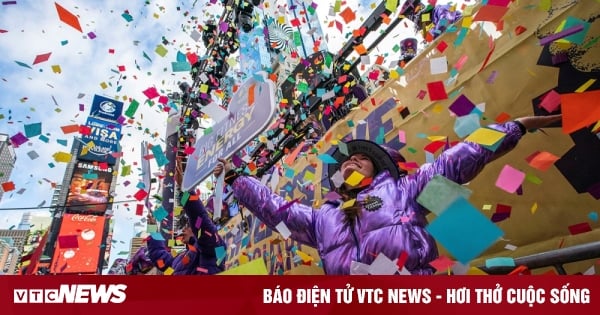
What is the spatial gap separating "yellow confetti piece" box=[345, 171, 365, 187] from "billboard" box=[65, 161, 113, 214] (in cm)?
2232

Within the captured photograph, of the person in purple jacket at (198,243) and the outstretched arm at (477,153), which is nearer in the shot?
A: the outstretched arm at (477,153)

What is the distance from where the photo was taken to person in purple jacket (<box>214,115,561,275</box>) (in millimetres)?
2068

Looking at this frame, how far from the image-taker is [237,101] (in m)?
2.63

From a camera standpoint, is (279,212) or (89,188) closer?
(279,212)

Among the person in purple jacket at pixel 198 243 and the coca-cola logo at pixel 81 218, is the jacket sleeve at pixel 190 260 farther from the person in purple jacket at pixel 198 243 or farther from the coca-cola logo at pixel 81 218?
the coca-cola logo at pixel 81 218

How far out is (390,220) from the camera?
7.30 feet

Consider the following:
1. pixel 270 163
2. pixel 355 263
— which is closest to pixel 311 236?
pixel 355 263

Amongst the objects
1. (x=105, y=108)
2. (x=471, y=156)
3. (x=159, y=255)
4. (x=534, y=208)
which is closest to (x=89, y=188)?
(x=105, y=108)

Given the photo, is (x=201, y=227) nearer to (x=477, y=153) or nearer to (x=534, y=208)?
(x=477, y=153)

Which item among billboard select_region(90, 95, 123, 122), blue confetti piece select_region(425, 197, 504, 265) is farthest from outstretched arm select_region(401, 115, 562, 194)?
billboard select_region(90, 95, 123, 122)

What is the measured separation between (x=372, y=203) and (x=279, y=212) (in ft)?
2.70

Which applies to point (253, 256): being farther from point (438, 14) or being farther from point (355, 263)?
point (438, 14)

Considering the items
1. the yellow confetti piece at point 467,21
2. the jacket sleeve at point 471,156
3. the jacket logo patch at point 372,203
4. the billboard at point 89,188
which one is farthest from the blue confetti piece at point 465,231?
the billboard at point 89,188

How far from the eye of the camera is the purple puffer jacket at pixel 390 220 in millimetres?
2066
